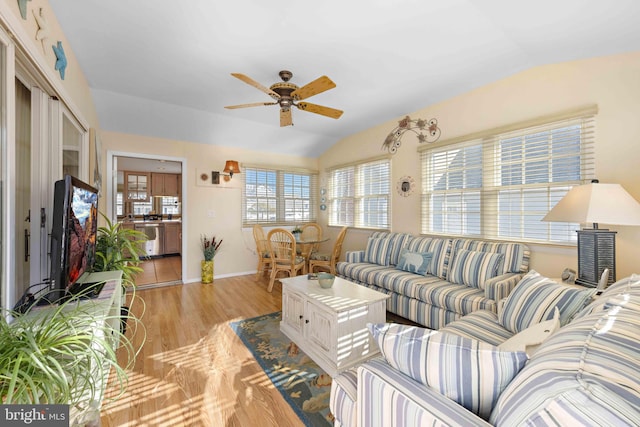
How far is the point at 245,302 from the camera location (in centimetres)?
348

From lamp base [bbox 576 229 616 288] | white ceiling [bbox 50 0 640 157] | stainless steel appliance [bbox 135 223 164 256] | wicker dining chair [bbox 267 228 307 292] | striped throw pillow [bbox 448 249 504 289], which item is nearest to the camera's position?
white ceiling [bbox 50 0 640 157]

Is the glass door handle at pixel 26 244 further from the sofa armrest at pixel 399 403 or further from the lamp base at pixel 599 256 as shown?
the lamp base at pixel 599 256

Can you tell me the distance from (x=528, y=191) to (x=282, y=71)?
110 inches

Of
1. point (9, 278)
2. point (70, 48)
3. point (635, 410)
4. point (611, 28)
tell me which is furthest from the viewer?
point (70, 48)

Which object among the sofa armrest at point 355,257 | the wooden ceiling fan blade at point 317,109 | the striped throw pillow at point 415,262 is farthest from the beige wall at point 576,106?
the sofa armrest at point 355,257

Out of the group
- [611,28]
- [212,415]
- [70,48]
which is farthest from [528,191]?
[70,48]

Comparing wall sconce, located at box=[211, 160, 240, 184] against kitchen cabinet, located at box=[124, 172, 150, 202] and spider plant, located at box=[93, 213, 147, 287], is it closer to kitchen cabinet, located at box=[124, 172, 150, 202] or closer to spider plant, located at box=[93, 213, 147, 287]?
spider plant, located at box=[93, 213, 147, 287]

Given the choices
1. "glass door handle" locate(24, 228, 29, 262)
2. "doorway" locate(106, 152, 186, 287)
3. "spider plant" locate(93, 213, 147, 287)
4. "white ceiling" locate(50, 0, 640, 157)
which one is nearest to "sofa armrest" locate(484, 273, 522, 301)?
"white ceiling" locate(50, 0, 640, 157)

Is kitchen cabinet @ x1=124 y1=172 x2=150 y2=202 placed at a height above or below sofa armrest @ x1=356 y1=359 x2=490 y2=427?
above

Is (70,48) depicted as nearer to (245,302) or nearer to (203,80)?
(203,80)

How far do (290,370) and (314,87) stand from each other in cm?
230

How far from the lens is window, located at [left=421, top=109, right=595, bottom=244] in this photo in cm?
248

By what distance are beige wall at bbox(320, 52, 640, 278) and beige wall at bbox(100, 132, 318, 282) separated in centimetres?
338

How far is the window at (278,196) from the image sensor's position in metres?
5.02
